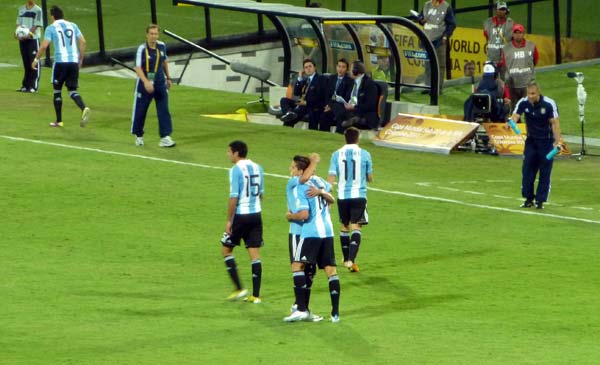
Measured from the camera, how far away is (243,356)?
1500 cm

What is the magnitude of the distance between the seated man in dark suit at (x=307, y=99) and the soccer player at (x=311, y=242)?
14.3 metres

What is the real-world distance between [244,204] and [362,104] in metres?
13.3

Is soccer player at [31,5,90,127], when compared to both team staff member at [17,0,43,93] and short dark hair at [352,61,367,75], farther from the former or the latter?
team staff member at [17,0,43,93]

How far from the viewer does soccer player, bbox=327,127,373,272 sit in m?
19.2

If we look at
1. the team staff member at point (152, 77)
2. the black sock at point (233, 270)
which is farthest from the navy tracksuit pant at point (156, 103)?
the black sock at point (233, 270)

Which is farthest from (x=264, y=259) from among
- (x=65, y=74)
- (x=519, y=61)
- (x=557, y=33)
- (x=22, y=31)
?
(x=557, y=33)

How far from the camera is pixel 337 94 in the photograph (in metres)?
30.2

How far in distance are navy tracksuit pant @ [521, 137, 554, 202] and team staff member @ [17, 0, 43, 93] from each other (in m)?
14.6

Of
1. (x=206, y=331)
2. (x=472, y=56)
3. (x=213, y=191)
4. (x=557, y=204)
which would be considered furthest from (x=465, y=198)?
(x=472, y=56)

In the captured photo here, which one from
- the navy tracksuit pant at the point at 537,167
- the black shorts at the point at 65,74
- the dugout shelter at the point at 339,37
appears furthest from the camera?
the dugout shelter at the point at 339,37

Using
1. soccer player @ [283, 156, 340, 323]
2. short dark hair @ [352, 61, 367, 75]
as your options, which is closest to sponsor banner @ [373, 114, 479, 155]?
short dark hair @ [352, 61, 367, 75]

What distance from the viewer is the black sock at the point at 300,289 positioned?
16.3 m

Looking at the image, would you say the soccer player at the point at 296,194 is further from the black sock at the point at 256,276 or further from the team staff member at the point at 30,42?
the team staff member at the point at 30,42

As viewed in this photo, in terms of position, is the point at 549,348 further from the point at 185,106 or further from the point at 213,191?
the point at 185,106
